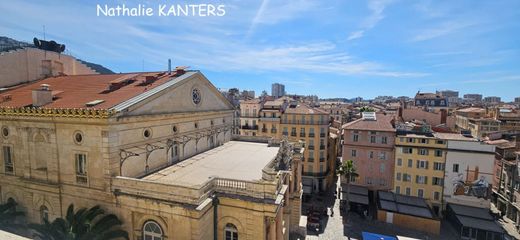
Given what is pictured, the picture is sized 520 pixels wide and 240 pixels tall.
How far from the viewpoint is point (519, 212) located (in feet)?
Answer: 134

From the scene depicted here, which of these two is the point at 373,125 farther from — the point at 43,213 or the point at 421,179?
the point at 43,213

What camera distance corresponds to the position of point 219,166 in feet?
76.0

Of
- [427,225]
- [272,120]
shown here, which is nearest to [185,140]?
[272,120]

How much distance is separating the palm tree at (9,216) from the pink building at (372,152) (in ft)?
152

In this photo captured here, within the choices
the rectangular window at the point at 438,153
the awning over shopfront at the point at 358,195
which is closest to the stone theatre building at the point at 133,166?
the awning over shopfront at the point at 358,195

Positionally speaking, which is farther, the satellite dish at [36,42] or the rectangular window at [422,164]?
the rectangular window at [422,164]

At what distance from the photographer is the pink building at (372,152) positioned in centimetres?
4769

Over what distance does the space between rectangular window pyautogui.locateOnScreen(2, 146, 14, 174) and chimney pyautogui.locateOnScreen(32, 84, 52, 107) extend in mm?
5315

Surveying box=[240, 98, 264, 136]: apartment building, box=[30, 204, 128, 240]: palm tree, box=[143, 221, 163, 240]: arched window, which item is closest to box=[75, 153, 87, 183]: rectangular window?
box=[30, 204, 128, 240]: palm tree

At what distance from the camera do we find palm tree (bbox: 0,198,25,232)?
20375 millimetres

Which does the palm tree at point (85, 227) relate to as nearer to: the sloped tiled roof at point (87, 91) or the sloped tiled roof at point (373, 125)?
the sloped tiled roof at point (87, 91)

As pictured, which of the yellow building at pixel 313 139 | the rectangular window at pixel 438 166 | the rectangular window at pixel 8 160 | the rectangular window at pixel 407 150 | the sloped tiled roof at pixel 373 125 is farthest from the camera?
the yellow building at pixel 313 139

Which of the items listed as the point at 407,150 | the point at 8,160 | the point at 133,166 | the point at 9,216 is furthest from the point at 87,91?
the point at 407,150

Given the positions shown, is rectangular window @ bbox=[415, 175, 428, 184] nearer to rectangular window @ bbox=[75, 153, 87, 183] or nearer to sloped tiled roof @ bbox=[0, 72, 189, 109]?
sloped tiled roof @ bbox=[0, 72, 189, 109]
